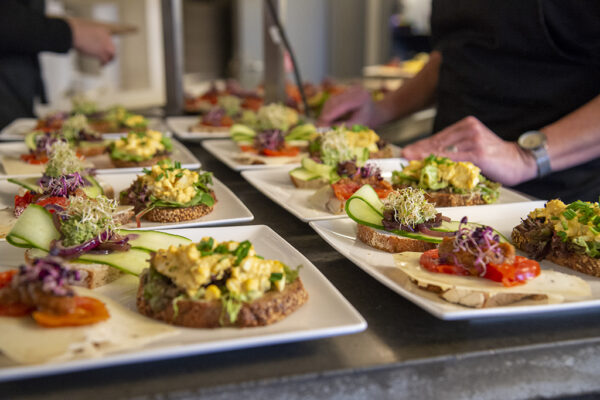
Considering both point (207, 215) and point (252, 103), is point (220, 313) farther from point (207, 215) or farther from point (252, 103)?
point (252, 103)

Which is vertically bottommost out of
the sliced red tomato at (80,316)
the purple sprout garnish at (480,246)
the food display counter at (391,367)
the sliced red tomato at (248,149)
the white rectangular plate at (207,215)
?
the food display counter at (391,367)

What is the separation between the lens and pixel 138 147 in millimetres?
2816

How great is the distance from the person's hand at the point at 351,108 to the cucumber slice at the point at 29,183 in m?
2.15

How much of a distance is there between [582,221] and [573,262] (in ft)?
0.41

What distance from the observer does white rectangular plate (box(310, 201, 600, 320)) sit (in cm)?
128

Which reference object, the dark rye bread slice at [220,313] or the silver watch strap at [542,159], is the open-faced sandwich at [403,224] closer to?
the dark rye bread slice at [220,313]

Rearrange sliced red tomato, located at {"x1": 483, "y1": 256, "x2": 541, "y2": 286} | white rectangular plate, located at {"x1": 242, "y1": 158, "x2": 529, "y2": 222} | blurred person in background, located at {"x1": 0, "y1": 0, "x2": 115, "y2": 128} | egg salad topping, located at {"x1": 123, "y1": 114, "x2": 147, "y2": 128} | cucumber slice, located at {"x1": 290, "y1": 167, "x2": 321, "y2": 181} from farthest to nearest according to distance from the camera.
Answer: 1. blurred person in background, located at {"x1": 0, "y1": 0, "x2": 115, "y2": 128}
2. egg salad topping, located at {"x1": 123, "y1": 114, "x2": 147, "y2": 128}
3. cucumber slice, located at {"x1": 290, "y1": 167, "x2": 321, "y2": 181}
4. white rectangular plate, located at {"x1": 242, "y1": 158, "x2": 529, "y2": 222}
5. sliced red tomato, located at {"x1": 483, "y1": 256, "x2": 541, "y2": 286}

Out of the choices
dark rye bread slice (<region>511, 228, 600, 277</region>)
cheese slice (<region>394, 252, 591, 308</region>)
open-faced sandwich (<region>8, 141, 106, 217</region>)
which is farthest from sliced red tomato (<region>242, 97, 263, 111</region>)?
cheese slice (<region>394, 252, 591, 308</region>)

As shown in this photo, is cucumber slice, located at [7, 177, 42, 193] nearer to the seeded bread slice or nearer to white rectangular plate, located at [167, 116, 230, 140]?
the seeded bread slice

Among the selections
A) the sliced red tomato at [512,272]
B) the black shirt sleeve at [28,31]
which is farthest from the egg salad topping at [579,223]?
the black shirt sleeve at [28,31]

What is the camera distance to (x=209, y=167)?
2979 mm

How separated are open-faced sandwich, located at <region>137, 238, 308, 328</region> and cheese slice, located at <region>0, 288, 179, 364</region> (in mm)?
55

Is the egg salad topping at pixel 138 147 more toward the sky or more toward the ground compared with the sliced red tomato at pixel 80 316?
more toward the sky

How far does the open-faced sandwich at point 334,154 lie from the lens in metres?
2.50
